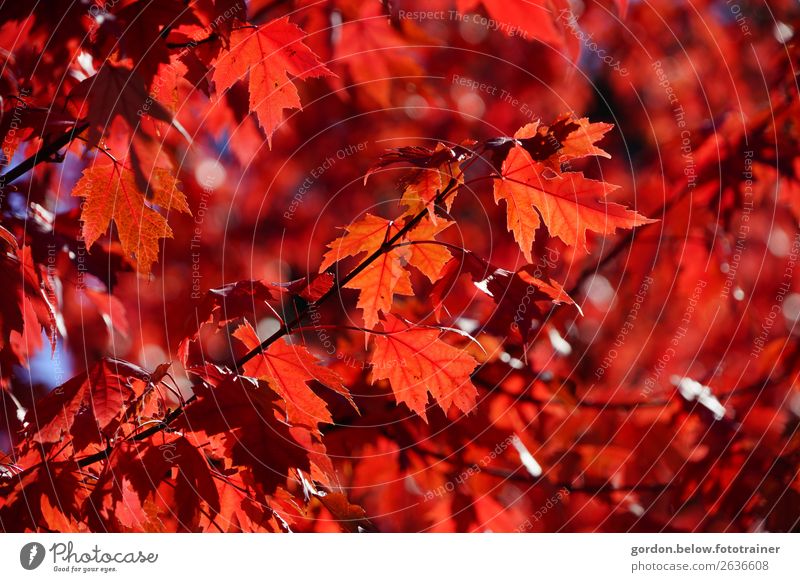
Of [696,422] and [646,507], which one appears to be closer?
[696,422]

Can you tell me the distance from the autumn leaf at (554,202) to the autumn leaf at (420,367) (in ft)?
0.62

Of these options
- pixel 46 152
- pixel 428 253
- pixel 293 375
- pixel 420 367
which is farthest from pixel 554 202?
pixel 46 152

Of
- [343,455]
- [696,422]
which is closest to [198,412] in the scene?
[343,455]

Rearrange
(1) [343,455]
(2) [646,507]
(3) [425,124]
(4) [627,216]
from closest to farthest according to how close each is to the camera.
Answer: (4) [627,216]
(1) [343,455]
(2) [646,507]
(3) [425,124]

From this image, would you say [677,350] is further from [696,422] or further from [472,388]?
[472,388]

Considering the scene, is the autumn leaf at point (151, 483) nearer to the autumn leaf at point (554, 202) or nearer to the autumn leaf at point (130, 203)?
the autumn leaf at point (130, 203)

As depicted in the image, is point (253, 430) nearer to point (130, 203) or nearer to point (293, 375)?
point (293, 375)

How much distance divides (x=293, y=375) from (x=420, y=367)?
0.18 m

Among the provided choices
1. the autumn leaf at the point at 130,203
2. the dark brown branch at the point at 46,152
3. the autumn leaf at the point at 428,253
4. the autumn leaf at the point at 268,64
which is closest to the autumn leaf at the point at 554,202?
the autumn leaf at the point at 428,253

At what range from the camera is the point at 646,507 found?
5.58 feet

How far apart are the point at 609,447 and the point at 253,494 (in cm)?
115

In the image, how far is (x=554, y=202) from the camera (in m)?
0.92

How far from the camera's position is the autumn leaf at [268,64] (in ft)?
3.20

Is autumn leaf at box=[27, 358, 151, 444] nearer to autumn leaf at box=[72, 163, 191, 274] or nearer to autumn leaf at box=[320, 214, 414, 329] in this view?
autumn leaf at box=[72, 163, 191, 274]
